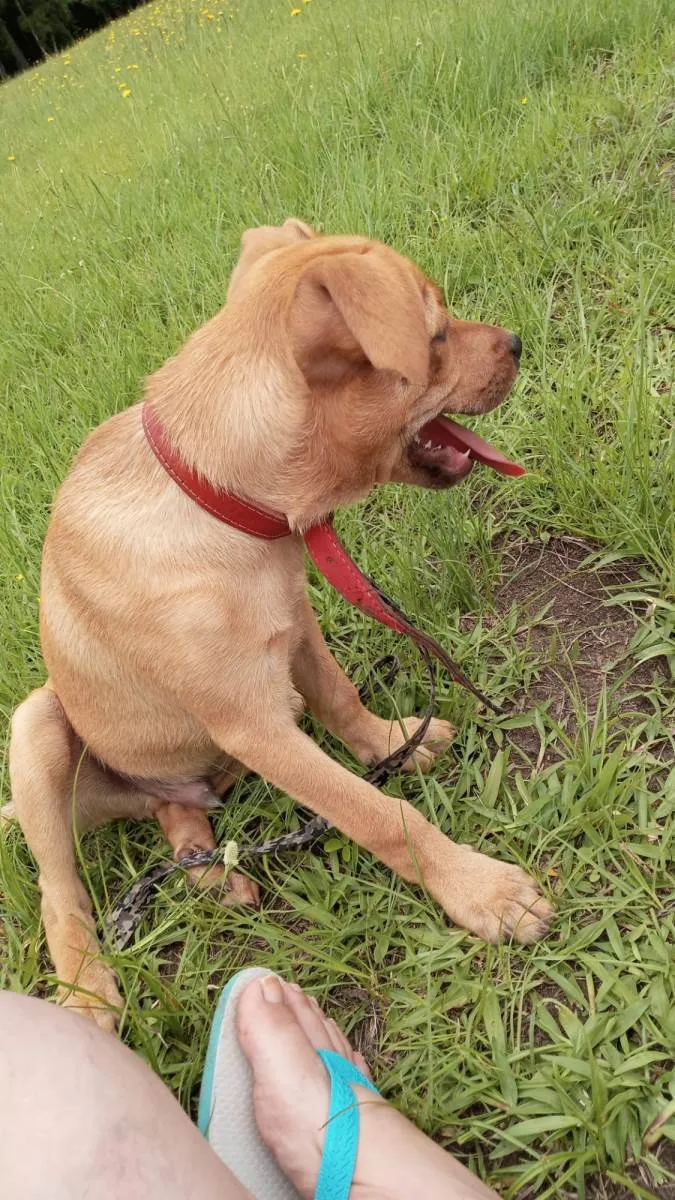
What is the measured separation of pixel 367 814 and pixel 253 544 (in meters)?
0.70

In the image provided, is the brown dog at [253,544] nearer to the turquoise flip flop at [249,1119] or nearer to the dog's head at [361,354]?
the dog's head at [361,354]

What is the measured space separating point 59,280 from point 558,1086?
4699mm

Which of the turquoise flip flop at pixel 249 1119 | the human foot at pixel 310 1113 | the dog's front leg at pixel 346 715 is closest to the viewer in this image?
the human foot at pixel 310 1113

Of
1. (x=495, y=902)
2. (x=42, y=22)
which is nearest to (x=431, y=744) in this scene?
(x=495, y=902)

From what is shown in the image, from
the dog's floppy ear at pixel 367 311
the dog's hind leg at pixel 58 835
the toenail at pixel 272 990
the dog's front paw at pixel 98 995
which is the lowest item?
the toenail at pixel 272 990

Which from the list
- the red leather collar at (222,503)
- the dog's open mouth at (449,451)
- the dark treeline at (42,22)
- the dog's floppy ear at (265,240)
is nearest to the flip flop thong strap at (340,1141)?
the red leather collar at (222,503)

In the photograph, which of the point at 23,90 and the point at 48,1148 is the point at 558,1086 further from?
the point at 23,90

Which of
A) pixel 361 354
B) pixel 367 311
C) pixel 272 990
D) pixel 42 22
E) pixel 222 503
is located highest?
pixel 42 22

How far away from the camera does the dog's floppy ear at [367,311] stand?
1615 mm

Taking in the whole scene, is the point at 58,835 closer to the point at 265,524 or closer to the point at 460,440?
the point at 265,524

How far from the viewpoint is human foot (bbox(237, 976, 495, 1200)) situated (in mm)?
1583

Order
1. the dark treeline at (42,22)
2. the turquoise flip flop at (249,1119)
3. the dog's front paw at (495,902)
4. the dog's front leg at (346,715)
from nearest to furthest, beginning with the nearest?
1. the turquoise flip flop at (249,1119)
2. the dog's front paw at (495,902)
3. the dog's front leg at (346,715)
4. the dark treeline at (42,22)

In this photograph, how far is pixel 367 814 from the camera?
2.01 meters

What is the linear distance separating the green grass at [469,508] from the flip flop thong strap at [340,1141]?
13 centimetres
